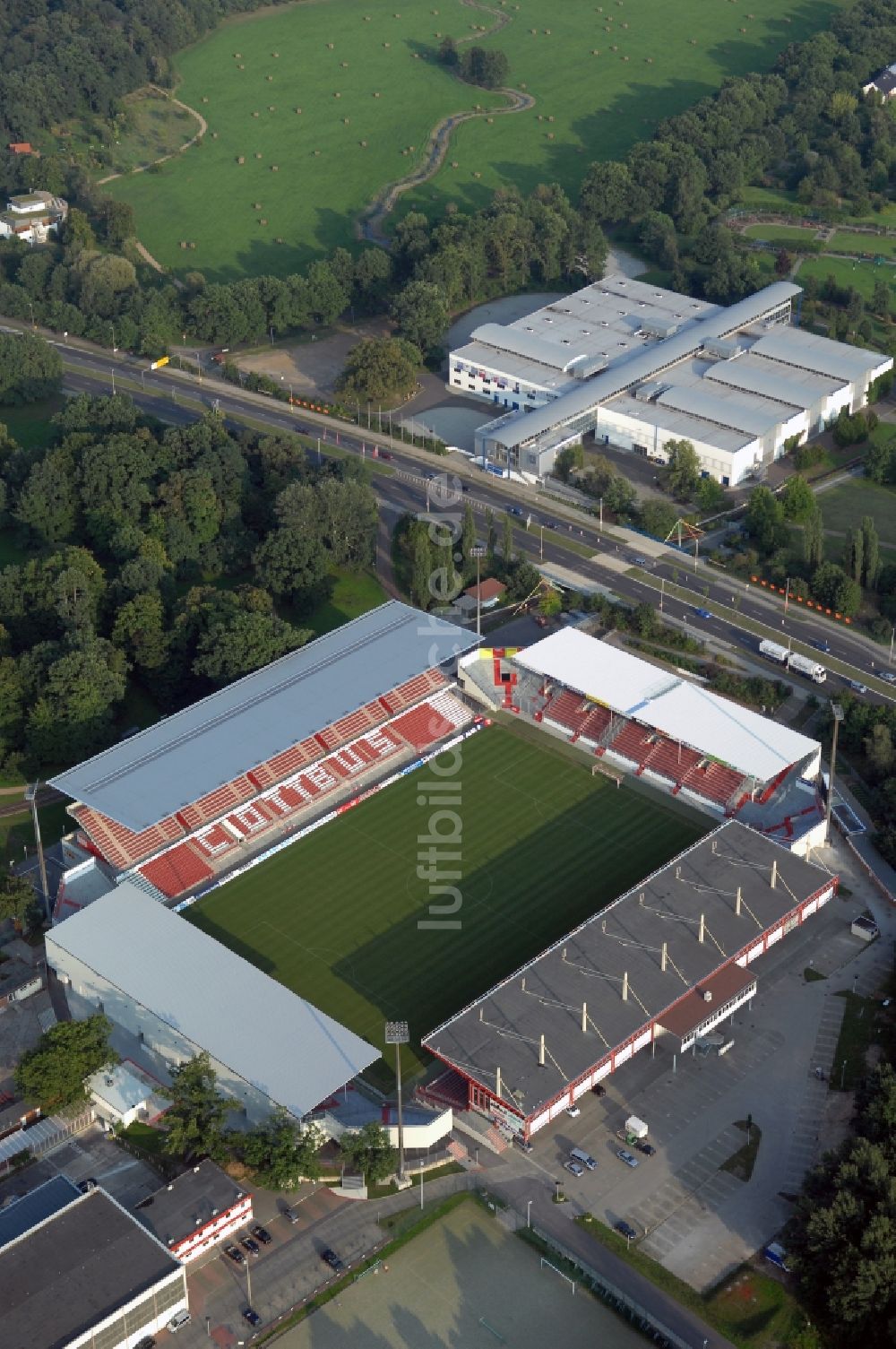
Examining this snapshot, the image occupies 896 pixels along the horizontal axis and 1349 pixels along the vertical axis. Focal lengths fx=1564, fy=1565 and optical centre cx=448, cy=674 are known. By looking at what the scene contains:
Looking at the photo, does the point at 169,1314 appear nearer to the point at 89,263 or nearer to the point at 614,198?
the point at 89,263

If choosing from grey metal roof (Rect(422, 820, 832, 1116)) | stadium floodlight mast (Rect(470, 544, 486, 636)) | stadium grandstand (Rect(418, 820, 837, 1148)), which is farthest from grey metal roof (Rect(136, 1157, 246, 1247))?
stadium floodlight mast (Rect(470, 544, 486, 636))

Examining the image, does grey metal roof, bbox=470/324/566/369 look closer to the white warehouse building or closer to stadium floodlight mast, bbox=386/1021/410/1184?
the white warehouse building

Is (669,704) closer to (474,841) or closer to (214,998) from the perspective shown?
(474,841)

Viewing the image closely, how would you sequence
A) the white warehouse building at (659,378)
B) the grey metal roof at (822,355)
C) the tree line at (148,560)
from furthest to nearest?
the grey metal roof at (822,355), the white warehouse building at (659,378), the tree line at (148,560)

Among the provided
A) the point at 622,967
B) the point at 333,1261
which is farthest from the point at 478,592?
the point at 333,1261

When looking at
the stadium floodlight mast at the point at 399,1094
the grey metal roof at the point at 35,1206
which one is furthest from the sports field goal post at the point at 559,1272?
the grey metal roof at the point at 35,1206

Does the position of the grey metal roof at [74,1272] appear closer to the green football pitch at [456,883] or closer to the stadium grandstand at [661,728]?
the green football pitch at [456,883]
